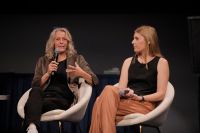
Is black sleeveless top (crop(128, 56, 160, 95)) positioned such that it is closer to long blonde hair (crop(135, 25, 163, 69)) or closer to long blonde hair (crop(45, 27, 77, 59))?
long blonde hair (crop(135, 25, 163, 69))

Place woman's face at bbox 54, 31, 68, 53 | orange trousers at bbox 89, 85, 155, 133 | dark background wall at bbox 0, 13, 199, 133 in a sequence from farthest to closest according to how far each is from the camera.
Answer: dark background wall at bbox 0, 13, 199, 133 → woman's face at bbox 54, 31, 68, 53 → orange trousers at bbox 89, 85, 155, 133

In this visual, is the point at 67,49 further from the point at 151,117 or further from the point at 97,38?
the point at 97,38

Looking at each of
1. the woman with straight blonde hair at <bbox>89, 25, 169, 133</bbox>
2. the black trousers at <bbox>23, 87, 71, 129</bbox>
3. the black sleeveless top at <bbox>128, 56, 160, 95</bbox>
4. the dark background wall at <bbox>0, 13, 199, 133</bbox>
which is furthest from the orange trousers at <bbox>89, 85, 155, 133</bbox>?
the dark background wall at <bbox>0, 13, 199, 133</bbox>

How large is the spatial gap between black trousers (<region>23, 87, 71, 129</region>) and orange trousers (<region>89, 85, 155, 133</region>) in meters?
0.51

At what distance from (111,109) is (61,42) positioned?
3.42ft

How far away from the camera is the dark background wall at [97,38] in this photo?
5.05 m

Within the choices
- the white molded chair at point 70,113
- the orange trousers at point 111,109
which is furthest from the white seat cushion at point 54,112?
the orange trousers at point 111,109

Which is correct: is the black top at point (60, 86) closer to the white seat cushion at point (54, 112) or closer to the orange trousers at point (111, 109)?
the white seat cushion at point (54, 112)

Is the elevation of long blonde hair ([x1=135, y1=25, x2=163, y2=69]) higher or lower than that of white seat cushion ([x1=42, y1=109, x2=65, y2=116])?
higher

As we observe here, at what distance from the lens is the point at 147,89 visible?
314cm

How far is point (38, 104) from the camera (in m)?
3.08

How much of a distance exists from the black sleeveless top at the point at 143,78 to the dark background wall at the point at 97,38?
5.87 ft

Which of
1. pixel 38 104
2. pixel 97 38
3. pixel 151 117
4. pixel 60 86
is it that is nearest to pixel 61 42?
pixel 60 86

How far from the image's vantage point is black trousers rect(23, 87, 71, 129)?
299 centimetres
